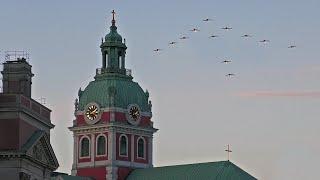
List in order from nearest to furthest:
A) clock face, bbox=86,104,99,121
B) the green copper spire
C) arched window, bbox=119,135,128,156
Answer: arched window, bbox=119,135,128,156 → clock face, bbox=86,104,99,121 → the green copper spire

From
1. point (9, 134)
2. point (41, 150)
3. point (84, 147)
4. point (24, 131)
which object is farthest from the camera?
point (84, 147)

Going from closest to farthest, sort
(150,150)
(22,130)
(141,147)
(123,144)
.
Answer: (22,130) → (123,144) → (141,147) → (150,150)

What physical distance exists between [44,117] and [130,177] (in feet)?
198

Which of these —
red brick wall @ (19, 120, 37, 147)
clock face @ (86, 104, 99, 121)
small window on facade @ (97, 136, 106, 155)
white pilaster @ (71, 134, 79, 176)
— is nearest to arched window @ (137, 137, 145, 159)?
small window on facade @ (97, 136, 106, 155)

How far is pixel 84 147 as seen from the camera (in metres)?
Answer: 160

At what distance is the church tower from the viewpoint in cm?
15788

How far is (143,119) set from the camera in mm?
160750

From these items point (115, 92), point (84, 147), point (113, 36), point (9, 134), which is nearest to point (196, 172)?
point (115, 92)

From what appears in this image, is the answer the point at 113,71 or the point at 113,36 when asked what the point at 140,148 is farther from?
the point at 113,36

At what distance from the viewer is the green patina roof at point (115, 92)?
159m

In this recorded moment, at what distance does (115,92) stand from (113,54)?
588 centimetres

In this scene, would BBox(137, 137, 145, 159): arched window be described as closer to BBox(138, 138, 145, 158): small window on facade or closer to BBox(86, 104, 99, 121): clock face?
BBox(138, 138, 145, 158): small window on facade

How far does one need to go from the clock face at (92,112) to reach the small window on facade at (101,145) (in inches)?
93.7

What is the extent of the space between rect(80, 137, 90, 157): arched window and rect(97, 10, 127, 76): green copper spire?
7.85 meters
